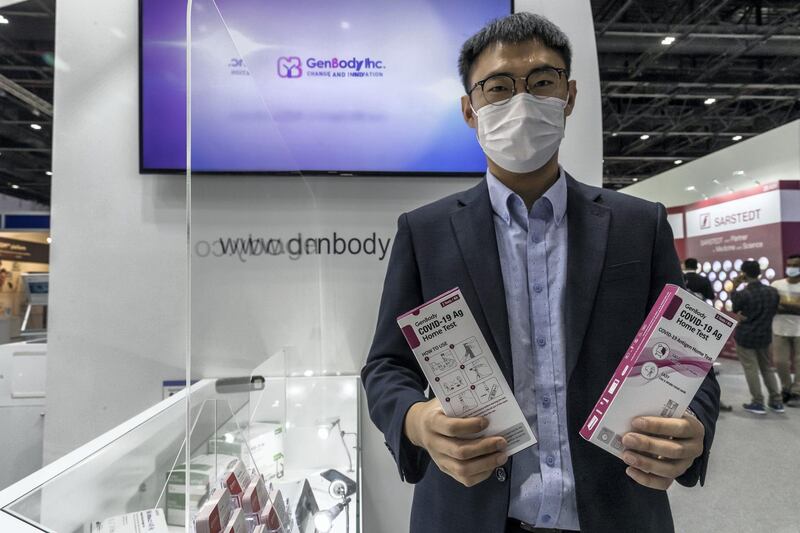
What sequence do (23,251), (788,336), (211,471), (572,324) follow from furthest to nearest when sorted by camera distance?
(23,251), (788,336), (211,471), (572,324)

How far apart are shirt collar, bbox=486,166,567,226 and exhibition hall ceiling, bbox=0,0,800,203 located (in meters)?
4.68

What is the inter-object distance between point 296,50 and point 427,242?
5.23 feet

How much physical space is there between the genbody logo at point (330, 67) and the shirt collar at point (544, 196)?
1.41m

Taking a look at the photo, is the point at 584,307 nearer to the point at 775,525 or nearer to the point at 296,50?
the point at 296,50

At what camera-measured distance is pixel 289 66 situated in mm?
2105

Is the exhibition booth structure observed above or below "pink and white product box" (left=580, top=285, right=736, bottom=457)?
above

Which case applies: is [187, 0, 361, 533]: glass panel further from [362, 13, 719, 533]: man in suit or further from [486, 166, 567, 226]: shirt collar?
[486, 166, 567, 226]: shirt collar

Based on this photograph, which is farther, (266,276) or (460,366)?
(266,276)

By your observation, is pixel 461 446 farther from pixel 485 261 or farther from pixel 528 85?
pixel 528 85

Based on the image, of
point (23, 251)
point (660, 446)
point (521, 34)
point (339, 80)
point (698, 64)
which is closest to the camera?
point (660, 446)

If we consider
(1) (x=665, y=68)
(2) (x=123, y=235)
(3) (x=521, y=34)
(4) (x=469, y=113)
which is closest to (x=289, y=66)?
(2) (x=123, y=235)

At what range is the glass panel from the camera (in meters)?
1.08

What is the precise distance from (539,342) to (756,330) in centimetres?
608

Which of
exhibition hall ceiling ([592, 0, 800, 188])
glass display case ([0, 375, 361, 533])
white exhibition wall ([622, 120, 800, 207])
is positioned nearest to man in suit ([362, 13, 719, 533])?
glass display case ([0, 375, 361, 533])
